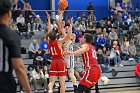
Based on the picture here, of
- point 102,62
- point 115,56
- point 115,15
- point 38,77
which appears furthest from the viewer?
point 115,15

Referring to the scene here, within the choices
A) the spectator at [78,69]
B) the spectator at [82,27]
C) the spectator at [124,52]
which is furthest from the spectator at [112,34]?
the spectator at [78,69]

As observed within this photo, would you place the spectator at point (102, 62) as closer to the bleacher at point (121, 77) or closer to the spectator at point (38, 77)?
the bleacher at point (121, 77)

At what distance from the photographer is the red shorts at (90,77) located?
21.9 ft

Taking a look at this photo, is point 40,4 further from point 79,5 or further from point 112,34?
point 112,34

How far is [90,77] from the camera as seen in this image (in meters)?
6.72

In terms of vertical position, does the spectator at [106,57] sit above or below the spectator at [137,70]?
above

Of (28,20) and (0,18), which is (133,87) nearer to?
(28,20)

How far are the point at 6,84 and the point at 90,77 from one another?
348cm

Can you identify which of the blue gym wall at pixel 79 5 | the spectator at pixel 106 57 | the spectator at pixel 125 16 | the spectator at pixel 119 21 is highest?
the blue gym wall at pixel 79 5

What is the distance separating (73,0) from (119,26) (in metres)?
4.32

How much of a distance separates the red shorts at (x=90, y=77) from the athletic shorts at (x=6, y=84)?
131 inches

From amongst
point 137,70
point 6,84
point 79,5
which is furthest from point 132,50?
point 6,84

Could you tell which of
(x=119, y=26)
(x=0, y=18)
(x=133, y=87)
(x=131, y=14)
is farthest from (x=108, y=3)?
(x=0, y=18)

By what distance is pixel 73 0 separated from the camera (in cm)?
2172
